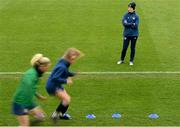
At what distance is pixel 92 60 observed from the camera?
16.7 meters

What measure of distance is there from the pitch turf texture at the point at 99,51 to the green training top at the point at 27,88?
1707 millimetres

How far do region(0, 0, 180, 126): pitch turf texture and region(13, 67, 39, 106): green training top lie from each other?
5.60 ft

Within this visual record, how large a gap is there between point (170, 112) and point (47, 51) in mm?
6914

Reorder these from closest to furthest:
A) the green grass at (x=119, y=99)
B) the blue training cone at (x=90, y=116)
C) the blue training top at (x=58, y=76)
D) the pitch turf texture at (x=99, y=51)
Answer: the blue training top at (x=58, y=76), the green grass at (x=119, y=99), the blue training cone at (x=90, y=116), the pitch turf texture at (x=99, y=51)


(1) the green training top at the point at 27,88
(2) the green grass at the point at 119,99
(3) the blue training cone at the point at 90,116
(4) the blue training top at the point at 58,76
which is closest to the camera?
(1) the green training top at the point at 27,88

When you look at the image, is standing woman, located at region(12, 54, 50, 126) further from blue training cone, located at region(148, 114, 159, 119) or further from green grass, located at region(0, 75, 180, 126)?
blue training cone, located at region(148, 114, 159, 119)

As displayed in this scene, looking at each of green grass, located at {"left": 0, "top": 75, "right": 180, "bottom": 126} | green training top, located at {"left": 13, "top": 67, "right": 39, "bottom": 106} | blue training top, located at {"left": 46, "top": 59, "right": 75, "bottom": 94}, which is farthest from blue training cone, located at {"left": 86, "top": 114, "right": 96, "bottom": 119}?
green training top, located at {"left": 13, "top": 67, "right": 39, "bottom": 106}

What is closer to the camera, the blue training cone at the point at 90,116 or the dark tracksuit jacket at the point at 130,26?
the blue training cone at the point at 90,116

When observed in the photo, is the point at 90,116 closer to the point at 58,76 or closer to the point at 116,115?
the point at 116,115

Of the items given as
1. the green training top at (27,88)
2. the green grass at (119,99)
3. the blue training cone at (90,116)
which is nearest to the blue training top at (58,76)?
the green grass at (119,99)

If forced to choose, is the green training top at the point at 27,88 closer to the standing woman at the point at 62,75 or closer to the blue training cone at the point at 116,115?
the standing woman at the point at 62,75

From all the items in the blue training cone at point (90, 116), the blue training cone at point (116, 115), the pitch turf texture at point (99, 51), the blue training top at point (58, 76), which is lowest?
the blue training cone at point (116, 115)

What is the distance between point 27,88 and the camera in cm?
933

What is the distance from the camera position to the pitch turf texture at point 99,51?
1205 centimetres
